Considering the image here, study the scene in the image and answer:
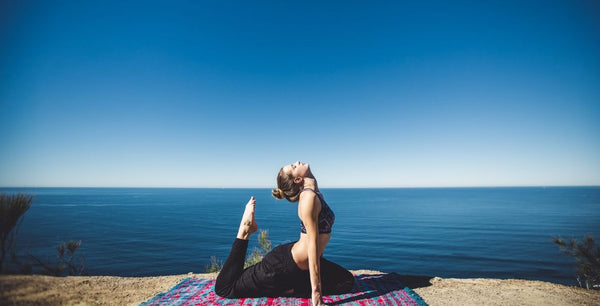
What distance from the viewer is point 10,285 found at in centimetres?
263

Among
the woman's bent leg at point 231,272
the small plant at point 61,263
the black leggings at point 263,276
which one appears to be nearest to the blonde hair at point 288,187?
the black leggings at point 263,276

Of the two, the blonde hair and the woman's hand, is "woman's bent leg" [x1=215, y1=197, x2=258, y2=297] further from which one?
the woman's hand

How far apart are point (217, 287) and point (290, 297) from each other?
4.00 feet

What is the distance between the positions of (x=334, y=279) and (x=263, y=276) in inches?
49.8

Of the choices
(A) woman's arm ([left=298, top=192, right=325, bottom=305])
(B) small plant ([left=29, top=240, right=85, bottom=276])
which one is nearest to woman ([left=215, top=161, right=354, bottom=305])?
(A) woman's arm ([left=298, top=192, right=325, bottom=305])

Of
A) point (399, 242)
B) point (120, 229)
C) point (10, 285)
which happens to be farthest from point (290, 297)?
point (120, 229)

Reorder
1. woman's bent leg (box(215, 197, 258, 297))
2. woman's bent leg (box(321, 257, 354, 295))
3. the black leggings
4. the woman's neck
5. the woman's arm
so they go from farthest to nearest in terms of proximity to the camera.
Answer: woman's bent leg (box(321, 257, 354, 295)), the black leggings, woman's bent leg (box(215, 197, 258, 297)), the woman's neck, the woman's arm

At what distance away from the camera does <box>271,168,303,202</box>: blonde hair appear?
13.5ft

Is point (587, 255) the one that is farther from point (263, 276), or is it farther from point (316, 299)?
point (263, 276)

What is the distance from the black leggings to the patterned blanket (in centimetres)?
12

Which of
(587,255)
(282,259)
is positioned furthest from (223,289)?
(587,255)

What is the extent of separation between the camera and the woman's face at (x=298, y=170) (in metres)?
4.11

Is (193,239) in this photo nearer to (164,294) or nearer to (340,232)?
(340,232)

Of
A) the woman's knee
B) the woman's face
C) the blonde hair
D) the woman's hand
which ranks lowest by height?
the woman's knee
